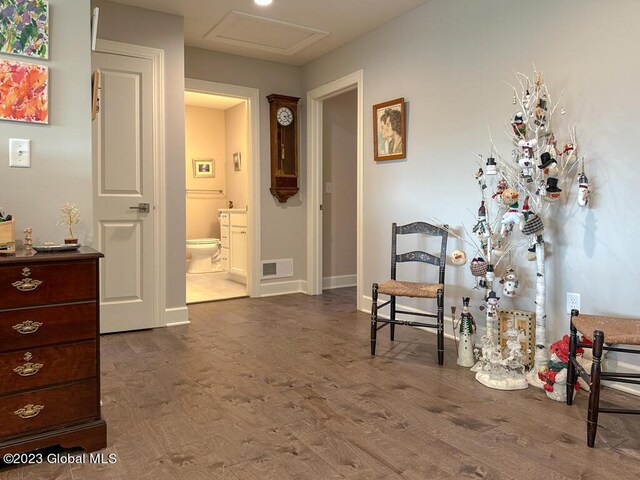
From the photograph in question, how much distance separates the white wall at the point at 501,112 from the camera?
245 centimetres

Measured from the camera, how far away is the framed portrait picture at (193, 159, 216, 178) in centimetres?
723

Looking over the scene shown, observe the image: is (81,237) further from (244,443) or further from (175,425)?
(244,443)

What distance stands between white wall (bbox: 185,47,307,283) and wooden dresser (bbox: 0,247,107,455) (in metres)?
3.18

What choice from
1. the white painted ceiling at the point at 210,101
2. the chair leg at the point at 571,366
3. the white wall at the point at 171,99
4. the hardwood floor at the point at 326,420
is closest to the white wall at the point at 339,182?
the white painted ceiling at the point at 210,101

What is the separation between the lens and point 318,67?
4871 millimetres

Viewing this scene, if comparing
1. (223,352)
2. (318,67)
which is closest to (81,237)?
(223,352)

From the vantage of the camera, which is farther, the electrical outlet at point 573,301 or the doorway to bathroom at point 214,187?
the doorway to bathroom at point 214,187

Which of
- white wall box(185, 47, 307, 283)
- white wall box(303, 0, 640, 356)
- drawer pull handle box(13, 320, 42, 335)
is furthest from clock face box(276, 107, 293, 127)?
drawer pull handle box(13, 320, 42, 335)

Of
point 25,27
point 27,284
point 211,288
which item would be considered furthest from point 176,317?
point 25,27

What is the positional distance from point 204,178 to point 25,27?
17.8 feet

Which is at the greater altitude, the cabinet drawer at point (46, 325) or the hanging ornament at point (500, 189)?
the hanging ornament at point (500, 189)

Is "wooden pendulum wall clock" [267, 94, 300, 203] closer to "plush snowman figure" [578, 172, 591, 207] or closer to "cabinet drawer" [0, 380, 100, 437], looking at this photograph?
"plush snowman figure" [578, 172, 591, 207]

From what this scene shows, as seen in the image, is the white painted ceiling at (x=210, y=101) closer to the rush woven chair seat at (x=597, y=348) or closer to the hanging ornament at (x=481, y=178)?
the hanging ornament at (x=481, y=178)

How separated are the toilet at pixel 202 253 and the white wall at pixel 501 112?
298 centimetres
